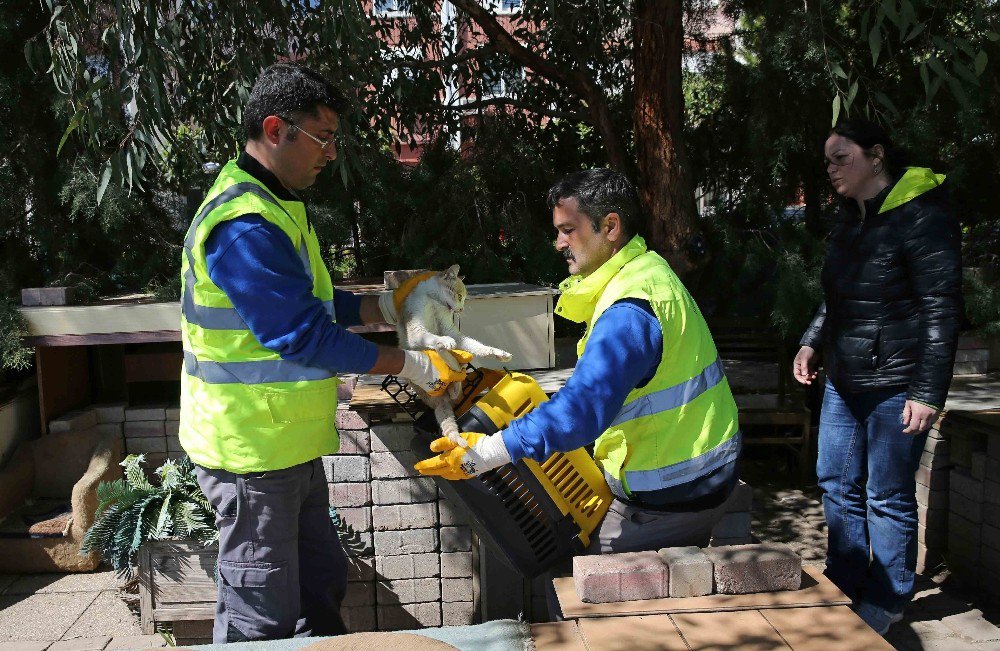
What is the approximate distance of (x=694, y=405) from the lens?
7.61ft

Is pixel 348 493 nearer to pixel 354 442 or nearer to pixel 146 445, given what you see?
pixel 354 442

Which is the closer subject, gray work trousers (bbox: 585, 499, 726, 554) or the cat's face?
gray work trousers (bbox: 585, 499, 726, 554)

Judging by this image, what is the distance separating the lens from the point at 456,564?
3678 millimetres

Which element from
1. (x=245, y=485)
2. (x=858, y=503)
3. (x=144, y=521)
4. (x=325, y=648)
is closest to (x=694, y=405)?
(x=325, y=648)

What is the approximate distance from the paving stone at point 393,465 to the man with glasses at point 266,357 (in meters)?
1.03

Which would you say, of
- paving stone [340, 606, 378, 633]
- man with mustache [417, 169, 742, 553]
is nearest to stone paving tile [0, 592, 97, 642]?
paving stone [340, 606, 378, 633]

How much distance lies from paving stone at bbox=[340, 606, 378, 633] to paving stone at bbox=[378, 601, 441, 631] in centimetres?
3

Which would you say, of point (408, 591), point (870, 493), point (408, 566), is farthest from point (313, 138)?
point (870, 493)

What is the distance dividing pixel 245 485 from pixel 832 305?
2.36m

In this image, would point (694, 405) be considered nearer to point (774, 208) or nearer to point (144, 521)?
point (144, 521)

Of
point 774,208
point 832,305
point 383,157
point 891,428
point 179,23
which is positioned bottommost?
point 891,428

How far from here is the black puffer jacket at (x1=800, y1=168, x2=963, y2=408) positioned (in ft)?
9.98

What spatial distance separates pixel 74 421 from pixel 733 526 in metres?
3.73

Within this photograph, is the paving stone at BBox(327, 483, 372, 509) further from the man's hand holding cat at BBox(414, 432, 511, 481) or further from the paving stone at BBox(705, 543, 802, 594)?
the paving stone at BBox(705, 543, 802, 594)
